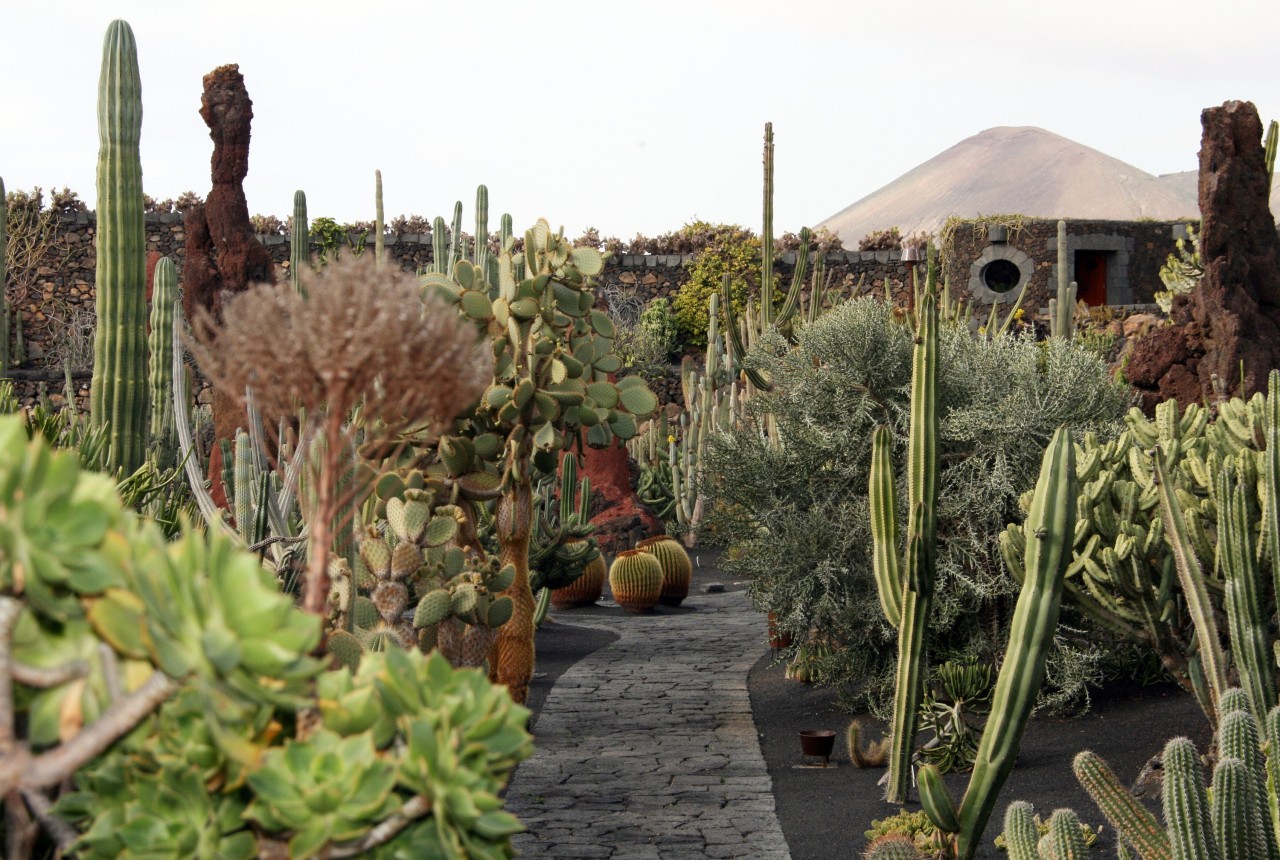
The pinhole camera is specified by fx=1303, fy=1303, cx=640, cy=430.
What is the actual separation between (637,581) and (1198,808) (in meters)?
8.31

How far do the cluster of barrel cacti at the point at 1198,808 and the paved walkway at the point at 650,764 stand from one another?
5.02 feet

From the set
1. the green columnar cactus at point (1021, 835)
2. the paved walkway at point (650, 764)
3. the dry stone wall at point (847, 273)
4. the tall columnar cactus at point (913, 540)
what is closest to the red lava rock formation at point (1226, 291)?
the paved walkway at point (650, 764)

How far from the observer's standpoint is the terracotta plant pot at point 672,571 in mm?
12070

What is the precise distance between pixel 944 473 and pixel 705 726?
1937 millimetres

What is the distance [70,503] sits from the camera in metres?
1.41

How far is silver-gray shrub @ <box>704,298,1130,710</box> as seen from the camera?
271 inches

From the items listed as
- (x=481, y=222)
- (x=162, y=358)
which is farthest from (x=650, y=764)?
(x=481, y=222)

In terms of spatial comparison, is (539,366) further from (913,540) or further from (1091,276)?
(1091,276)

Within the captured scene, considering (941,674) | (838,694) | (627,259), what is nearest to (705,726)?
(838,694)

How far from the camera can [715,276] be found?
72.8ft

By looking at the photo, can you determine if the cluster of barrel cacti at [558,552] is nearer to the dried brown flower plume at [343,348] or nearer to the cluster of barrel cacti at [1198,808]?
the cluster of barrel cacti at [1198,808]

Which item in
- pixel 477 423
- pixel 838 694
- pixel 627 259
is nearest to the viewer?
pixel 477 423

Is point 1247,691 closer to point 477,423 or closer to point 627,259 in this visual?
point 477,423

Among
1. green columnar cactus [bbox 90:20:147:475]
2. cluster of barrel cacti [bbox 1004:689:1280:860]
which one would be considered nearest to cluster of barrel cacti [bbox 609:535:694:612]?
green columnar cactus [bbox 90:20:147:475]
